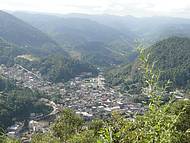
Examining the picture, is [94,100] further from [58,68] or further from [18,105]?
[58,68]

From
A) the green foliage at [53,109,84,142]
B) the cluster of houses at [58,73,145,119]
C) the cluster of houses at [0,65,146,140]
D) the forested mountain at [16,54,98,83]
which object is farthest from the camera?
the forested mountain at [16,54,98,83]

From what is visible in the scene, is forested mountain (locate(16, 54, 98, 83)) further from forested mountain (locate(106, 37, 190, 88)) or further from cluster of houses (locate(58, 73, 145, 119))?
forested mountain (locate(106, 37, 190, 88))

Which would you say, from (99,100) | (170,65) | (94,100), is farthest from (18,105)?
(170,65)

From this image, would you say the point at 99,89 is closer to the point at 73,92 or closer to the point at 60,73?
the point at 73,92

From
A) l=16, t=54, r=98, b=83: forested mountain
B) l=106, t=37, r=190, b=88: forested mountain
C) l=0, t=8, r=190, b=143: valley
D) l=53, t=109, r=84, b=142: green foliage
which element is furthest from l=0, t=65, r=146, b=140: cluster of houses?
l=53, t=109, r=84, b=142: green foliage

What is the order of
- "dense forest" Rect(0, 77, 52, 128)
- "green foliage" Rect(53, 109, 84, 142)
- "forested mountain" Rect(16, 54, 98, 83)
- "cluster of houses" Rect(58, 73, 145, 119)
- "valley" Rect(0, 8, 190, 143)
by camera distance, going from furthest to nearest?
"forested mountain" Rect(16, 54, 98, 83)
"cluster of houses" Rect(58, 73, 145, 119)
"dense forest" Rect(0, 77, 52, 128)
"green foliage" Rect(53, 109, 84, 142)
"valley" Rect(0, 8, 190, 143)

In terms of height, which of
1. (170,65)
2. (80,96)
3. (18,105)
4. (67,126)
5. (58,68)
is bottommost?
(58,68)

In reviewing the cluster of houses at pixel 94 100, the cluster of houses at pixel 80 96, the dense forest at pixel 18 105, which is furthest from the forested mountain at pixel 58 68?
the dense forest at pixel 18 105

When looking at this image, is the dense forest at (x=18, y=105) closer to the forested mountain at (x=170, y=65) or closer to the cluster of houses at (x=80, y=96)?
the cluster of houses at (x=80, y=96)
